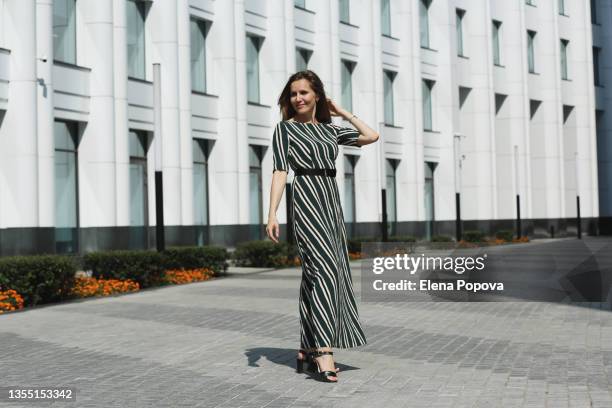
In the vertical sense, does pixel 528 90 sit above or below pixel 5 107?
above

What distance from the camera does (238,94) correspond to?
106 ft

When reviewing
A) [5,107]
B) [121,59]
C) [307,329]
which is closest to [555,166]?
[121,59]

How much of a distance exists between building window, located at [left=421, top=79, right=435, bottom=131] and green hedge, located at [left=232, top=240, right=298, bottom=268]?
21.3m

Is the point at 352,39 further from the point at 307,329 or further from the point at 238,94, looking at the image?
the point at 307,329

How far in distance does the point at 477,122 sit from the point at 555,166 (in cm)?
930

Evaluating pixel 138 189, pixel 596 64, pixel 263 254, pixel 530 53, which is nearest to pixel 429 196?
pixel 530 53

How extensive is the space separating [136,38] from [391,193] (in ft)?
58.0

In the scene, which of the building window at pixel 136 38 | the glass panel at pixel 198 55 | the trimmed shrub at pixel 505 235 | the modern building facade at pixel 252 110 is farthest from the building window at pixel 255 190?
the trimmed shrub at pixel 505 235

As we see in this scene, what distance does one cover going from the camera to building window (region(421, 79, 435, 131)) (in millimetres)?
47000

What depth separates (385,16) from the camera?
1718 inches

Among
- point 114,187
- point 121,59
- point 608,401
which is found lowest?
point 608,401

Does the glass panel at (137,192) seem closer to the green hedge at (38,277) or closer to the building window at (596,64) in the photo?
the green hedge at (38,277)

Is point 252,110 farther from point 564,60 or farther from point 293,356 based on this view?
point 564,60

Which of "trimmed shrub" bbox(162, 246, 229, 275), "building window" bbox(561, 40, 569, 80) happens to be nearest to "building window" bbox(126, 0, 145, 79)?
"trimmed shrub" bbox(162, 246, 229, 275)
